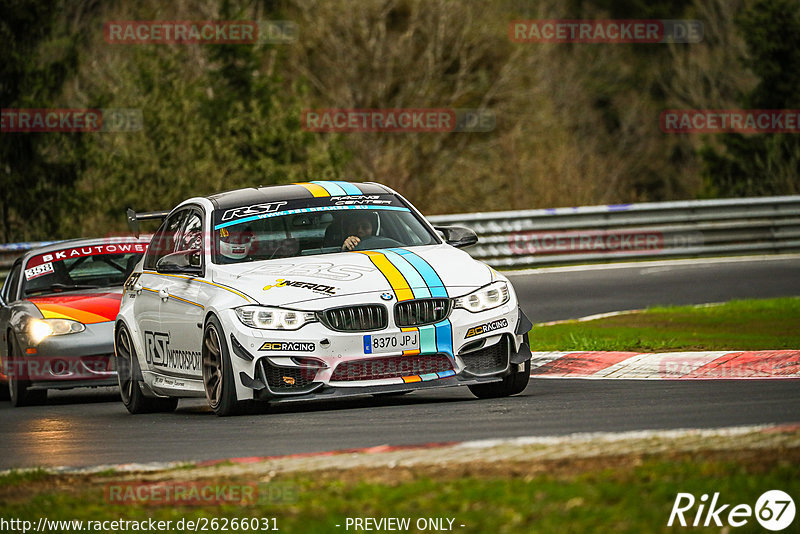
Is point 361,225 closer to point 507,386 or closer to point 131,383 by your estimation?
point 507,386

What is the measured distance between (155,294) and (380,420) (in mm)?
2988

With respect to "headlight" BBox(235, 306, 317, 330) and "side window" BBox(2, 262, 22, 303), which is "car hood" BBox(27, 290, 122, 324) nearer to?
"side window" BBox(2, 262, 22, 303)

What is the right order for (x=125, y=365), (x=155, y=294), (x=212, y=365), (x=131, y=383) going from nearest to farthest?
(x=212, y=365), (x=155, y=294), (x=131, y=383), (x=125, y=365)

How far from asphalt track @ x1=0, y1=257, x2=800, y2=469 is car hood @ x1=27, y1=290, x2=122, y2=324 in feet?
2.59

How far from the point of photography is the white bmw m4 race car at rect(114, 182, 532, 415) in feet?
31.8

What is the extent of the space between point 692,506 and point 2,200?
2505 centimetres

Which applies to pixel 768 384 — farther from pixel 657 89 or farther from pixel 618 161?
pixel 657 89

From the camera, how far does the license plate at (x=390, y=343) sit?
9641 millimetres

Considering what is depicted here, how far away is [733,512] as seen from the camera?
5.39m

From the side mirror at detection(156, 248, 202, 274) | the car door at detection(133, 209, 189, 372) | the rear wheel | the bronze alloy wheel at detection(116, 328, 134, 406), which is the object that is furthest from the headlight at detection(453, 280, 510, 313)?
the rear wheel

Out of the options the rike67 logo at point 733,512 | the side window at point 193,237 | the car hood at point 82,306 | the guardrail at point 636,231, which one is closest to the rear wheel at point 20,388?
the car hood at point 82,306

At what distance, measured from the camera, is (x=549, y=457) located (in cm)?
660

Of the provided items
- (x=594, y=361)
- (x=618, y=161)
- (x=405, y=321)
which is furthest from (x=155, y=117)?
(x=618, y=161)

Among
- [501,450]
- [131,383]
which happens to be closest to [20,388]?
[131,383]
